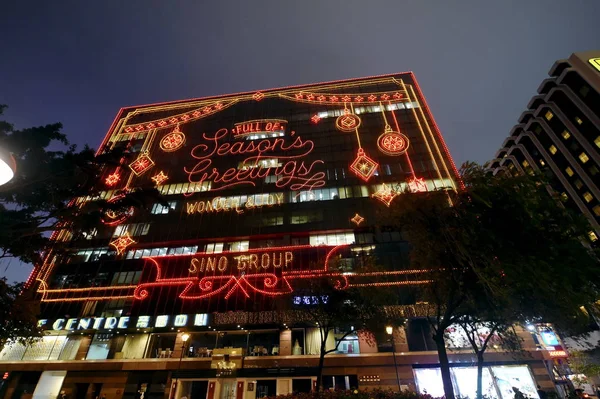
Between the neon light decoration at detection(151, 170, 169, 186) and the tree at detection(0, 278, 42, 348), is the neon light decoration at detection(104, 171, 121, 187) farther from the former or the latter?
the tree at detection(0, 278, 42, 348)

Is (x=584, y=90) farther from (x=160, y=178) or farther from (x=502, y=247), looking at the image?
(x=160, y=178)

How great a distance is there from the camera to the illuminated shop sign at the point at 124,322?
1153 inches

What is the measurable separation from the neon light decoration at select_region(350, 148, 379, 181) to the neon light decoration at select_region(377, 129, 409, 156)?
3015 mm

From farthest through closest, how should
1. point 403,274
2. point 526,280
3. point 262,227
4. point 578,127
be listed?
point 578,127 < point 262,227 < point 403,274 < point 526,280

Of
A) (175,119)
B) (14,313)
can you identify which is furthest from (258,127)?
(14,313)

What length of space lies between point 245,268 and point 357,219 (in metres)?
13.8

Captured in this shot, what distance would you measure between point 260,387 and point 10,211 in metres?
22.6

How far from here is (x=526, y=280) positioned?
11016mm

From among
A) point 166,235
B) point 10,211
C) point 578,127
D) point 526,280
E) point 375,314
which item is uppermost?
point 578,127

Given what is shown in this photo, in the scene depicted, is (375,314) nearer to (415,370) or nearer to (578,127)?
(415,370)

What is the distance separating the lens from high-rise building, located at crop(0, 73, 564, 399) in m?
25.5

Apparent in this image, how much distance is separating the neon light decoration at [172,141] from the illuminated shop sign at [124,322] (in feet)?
82.9

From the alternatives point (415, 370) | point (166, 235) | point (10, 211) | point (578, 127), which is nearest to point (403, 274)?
point (415, 370)

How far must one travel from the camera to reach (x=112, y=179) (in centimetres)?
4197
